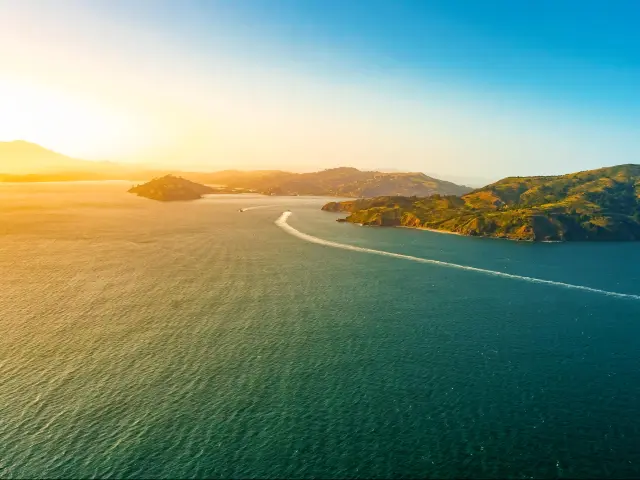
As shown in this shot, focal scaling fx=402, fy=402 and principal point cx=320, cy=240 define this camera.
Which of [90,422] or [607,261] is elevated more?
[607,261]

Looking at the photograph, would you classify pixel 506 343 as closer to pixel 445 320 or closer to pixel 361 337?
pixel 445 320

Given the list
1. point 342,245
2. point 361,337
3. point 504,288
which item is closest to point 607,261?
point 504,288

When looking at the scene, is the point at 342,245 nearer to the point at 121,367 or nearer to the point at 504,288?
the point at 504,288

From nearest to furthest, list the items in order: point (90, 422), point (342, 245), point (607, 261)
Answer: point (90, 422)
point (607, 261)
point (342, 245)

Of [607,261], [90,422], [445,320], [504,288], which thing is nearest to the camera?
[90,422]

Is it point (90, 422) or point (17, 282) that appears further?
point (17, 282)

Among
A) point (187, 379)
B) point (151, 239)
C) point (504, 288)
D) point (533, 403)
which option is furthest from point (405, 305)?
point (151, 239)
